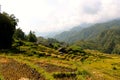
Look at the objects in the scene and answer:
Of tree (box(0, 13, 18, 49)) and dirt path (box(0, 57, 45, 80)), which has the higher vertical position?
tree (box(0, 13, 18, 49))

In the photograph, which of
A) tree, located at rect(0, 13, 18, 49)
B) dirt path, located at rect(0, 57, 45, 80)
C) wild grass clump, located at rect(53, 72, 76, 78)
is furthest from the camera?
tree, located at rect(0, 13, 18, 49)

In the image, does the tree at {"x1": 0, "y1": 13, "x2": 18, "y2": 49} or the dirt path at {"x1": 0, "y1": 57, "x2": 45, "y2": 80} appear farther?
the tree at {"x1": 0, "y1": 13, "x2": 18, "y2": 49}

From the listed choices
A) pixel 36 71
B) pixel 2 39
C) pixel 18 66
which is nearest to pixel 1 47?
pixel 2 39

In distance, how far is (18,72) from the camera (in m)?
32.6

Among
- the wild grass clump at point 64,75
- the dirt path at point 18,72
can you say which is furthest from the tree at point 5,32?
the wild grass clump at point 64,75

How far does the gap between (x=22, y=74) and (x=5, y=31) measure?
36.8 metres

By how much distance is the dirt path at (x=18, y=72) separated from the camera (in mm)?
Answer: 29972

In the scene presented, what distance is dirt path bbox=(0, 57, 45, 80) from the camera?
30.0 m

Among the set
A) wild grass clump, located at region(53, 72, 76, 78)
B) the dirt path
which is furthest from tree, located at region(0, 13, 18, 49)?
wild grass clump, located at region(53, 72, 76, 78)

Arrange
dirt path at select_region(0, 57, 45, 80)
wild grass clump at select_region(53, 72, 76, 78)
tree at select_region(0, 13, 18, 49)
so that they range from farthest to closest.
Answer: tree at select_region(0, 13, 18, 49)
wild grass clump at select_region(53, 72, 76, 78)
dirt path at select_region(0, 57, 45, 80)

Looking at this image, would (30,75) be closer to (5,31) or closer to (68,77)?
(68,77)

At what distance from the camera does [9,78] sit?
29.5 metres

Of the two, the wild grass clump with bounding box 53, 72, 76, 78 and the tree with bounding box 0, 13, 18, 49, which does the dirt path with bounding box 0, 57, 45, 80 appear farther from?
the tree with bounding box 0, 13, 18, 49

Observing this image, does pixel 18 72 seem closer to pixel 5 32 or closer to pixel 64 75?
pixel 64 75
